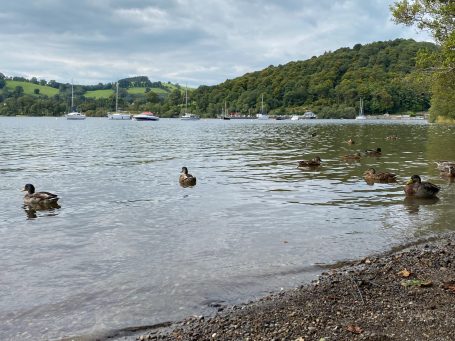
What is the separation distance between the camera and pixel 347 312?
7316mm

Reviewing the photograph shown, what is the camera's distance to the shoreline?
6609 mm

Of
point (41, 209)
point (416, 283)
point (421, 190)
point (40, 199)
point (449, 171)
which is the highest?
point (449, 171)

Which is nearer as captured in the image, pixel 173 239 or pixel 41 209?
pixel 173 239

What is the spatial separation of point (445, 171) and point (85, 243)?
1938 cm

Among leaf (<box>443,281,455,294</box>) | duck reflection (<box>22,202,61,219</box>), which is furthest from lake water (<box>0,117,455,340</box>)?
leaf (<box>443,281,455,294</box>)

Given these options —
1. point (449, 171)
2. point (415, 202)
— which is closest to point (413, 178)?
point (415, 202)

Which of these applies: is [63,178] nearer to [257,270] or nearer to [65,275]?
[65,275]

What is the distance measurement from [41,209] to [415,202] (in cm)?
1400

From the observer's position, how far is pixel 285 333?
262 inches

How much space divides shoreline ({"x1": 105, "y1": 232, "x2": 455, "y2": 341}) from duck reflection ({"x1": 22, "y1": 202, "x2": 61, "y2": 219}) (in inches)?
405

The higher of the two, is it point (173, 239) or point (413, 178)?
point (413, 178)

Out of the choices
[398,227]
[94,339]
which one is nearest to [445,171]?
[398,227]

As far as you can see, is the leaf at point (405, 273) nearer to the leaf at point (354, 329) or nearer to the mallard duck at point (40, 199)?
the leaf at point (354, 329)

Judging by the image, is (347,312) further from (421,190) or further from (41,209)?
(41,209)
